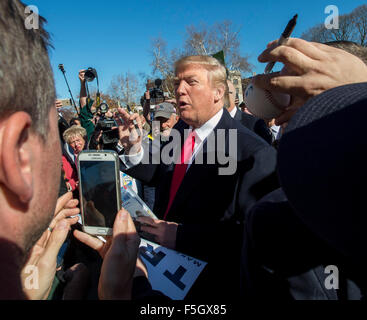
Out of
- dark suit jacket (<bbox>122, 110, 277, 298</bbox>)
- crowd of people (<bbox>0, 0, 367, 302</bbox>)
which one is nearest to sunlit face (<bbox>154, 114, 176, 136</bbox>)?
dark suit jacket (<bbox>122, 110, 277, 298</bbox>)

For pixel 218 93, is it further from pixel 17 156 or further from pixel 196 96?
pixel 17 156

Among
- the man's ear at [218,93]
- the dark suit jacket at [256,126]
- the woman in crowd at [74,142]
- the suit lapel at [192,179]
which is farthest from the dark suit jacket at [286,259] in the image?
the woman in crowd at [74,142]

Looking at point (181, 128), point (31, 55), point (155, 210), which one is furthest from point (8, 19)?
point (181, 128)

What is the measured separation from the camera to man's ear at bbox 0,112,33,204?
56 cm

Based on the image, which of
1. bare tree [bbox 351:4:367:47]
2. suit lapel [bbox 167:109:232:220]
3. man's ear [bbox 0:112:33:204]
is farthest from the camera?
bare tree [bbox 351:4:367:47]

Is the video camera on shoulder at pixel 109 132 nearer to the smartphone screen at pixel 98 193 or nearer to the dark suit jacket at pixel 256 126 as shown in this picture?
the dark suit jacket at pixel 256 126

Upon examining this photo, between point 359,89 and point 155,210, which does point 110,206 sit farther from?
point 359,89

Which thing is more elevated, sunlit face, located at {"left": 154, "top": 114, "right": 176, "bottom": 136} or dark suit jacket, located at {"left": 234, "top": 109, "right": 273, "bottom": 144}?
→ sunlit face, located at {"left": 154, "top": 114, "right": 176, "bottom": 136}

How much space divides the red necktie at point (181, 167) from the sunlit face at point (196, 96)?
20 cm

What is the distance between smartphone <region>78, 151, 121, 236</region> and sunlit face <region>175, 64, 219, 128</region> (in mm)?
1023

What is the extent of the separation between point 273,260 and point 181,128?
82.9 inches

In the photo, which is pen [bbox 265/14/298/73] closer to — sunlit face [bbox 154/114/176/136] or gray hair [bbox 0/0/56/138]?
gray hair [bbox 0/0/56/138]

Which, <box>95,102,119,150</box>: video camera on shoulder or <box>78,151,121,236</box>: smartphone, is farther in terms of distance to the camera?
<box>95,102,119,150</box>: video camera on shoulder

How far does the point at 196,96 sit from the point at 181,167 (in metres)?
0.78
